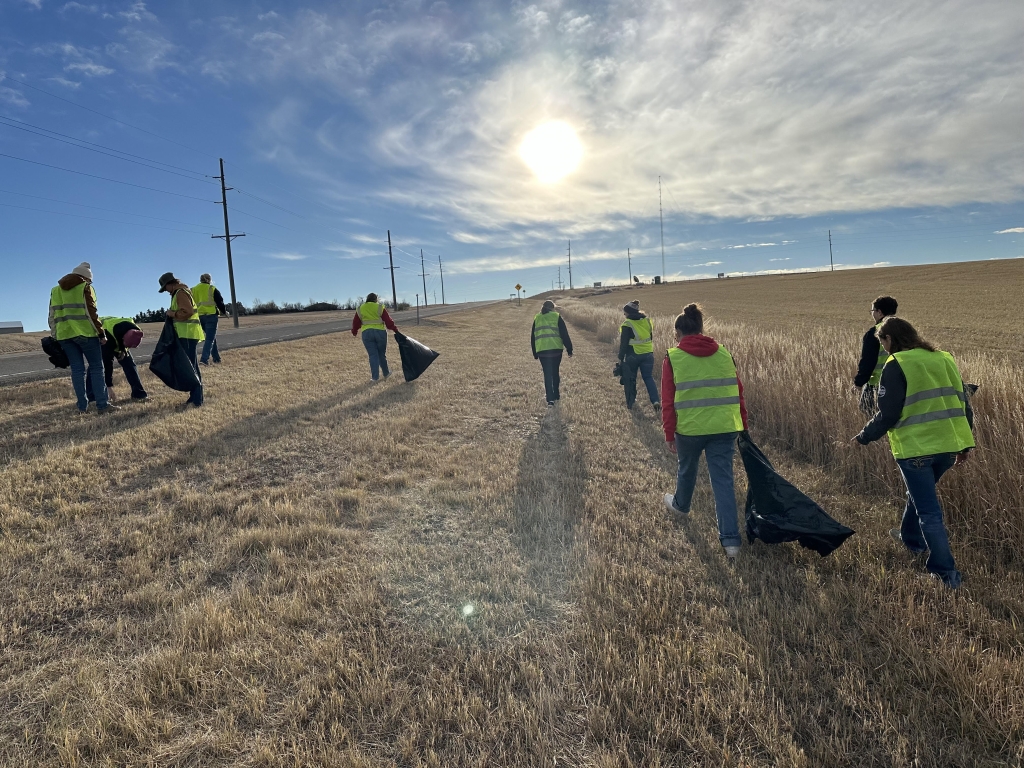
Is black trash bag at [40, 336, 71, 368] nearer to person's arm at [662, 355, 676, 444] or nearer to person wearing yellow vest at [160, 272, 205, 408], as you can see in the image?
person wearing yellow vest at [160, 272, 205, 408]

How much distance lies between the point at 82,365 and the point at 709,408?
336 inches

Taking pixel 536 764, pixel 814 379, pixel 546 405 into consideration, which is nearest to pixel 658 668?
pixel 536 764

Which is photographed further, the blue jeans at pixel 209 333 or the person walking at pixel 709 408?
the blue jeans at pixel 209 333

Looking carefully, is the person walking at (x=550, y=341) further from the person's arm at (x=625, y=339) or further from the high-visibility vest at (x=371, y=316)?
the high-visibility vest at (x=371, y=316)

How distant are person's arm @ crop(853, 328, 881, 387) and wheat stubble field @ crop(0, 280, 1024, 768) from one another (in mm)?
901

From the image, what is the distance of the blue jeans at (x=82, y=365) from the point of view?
22.4 feet

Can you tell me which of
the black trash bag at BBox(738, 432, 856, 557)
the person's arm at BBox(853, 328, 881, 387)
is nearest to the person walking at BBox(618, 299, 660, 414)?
the person's arm at BBox(853, 328, 881, 387)

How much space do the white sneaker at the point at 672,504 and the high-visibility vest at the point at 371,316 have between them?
7754 mm

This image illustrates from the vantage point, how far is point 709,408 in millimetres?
3596

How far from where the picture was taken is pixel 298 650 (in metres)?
2.52

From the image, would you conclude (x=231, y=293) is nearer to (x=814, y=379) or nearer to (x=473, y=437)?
(x=473, y=437)

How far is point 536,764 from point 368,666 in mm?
939

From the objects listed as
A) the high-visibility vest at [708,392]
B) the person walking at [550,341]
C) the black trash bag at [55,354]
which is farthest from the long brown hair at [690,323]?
the black trash bag at [55,354]

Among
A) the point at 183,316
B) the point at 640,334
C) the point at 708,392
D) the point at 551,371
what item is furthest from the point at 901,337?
the point at 183,316
